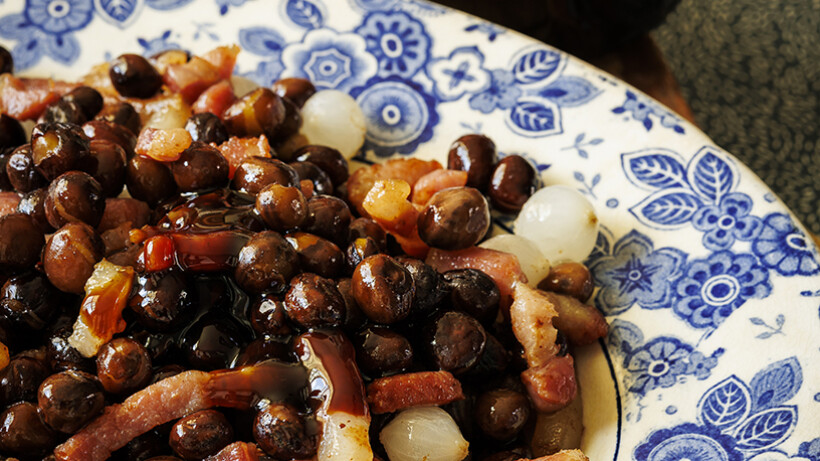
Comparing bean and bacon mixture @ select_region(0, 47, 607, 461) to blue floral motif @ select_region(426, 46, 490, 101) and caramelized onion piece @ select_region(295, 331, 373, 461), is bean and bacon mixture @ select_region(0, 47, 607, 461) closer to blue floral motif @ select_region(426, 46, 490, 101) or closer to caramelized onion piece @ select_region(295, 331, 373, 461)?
caramelized onion piece @ select_region(295, 331, 373, 461)

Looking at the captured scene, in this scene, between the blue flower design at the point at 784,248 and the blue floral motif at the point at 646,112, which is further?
the blue floral motif at the point at 646,112

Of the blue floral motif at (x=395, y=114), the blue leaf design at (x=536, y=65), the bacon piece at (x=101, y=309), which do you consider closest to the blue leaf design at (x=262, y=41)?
the blue floral motif at (x=395, y=114)

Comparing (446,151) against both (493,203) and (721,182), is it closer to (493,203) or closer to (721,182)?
(493,203)

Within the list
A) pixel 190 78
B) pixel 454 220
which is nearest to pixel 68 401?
pixel 454 220

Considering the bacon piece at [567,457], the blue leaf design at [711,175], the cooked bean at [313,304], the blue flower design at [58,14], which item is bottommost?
the bacon piece at [567,457]

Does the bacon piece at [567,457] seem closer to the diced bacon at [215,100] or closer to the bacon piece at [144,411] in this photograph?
the bacon piece at [144,411]

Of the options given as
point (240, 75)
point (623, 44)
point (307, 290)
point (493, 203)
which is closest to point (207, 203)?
point (307, 290)

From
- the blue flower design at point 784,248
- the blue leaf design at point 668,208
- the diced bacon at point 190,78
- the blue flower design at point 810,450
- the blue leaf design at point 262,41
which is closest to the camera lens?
the blue flower design at point 810,450

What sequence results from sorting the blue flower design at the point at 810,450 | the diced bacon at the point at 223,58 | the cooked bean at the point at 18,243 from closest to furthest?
1. the blue flower design at the point at 810,450
2. the cooked bean at the point at 18,243
3. the diced bacon at the point at 223,58
